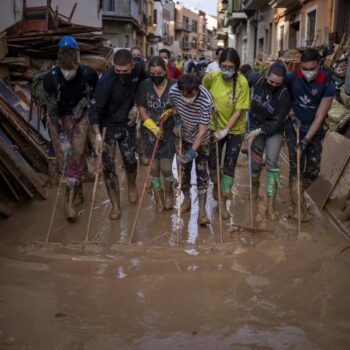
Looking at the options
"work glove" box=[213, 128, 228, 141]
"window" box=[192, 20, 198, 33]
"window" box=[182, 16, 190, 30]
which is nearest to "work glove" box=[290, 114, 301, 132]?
"work glove" box=[213, 128, 228, 141]

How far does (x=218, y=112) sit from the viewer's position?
5172mm

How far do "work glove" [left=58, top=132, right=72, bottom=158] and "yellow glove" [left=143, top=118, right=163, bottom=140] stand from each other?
36.0 inches

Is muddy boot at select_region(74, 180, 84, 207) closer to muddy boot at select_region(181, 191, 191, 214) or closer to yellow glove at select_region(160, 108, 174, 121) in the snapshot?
muddy boot at select_region(181, 191, 191, 214)

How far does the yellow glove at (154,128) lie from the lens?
5.02 meters

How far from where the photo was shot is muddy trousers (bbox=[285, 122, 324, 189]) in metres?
5.27

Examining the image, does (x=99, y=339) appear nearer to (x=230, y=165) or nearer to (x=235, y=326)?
(x=235, y=326)

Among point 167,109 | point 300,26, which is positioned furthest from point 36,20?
point 300,26

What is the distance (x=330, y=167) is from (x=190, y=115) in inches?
90.4

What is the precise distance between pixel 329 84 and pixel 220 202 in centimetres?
171

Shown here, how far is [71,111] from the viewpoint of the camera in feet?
17.4

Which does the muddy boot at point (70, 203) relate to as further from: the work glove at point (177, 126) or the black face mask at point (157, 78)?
the black face mask at point (157, 78)

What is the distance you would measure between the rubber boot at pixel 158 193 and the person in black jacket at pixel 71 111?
862mm

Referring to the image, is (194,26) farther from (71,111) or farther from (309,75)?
(309,75)

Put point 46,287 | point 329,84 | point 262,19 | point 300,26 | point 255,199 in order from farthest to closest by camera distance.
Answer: point 262,19
point 300,26
point 255,199
point 329,84
point 46,287
